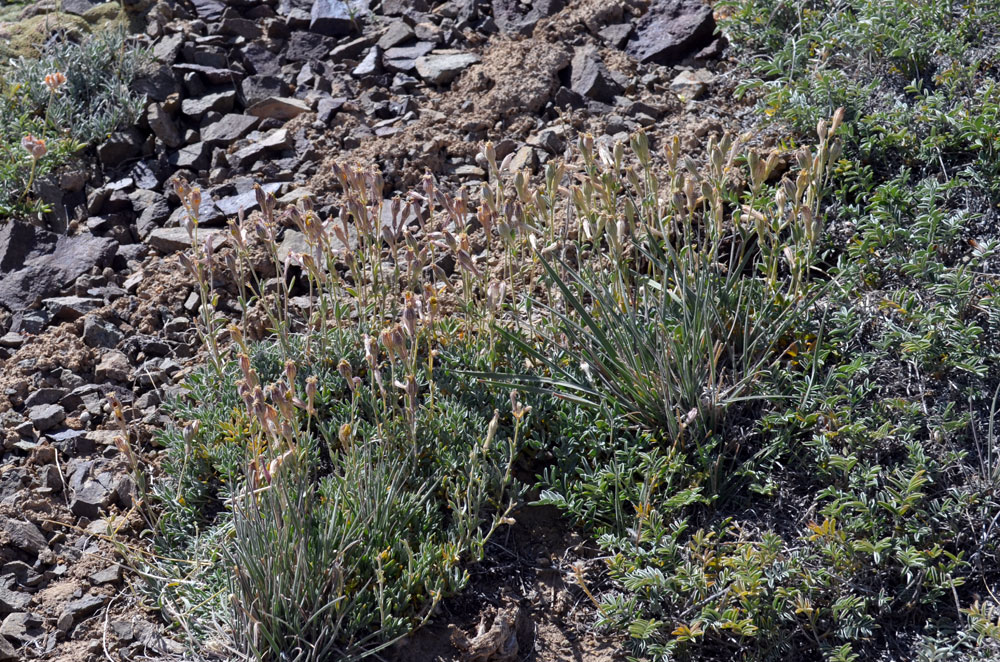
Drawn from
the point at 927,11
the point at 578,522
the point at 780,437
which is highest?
the point at 927,11

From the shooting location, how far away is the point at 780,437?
288 cm

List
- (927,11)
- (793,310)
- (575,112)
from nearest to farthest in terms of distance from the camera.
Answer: (793,310), (927,11), (575,112)

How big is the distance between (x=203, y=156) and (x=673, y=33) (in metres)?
2.40

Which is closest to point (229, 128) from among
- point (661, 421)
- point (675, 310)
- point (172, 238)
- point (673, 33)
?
point (172, 238)

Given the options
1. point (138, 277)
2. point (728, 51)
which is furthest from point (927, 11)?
point (138, 277)

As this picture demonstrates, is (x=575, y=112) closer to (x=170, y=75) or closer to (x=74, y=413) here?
(x=170, y=75)

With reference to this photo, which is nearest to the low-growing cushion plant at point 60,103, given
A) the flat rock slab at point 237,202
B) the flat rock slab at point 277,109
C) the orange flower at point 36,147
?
the orange flower at point 36,147

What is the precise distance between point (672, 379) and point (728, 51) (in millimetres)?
2331

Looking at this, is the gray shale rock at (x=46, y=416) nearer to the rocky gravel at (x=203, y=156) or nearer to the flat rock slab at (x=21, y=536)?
the rocky gravel at (x=203, y=156)

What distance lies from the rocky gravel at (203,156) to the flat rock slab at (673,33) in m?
0.01

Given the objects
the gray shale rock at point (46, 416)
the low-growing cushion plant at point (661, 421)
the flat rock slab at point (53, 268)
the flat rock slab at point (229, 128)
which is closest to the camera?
the low-growing cushion plant at point (661, 421)

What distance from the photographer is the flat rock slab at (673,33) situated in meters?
4.70

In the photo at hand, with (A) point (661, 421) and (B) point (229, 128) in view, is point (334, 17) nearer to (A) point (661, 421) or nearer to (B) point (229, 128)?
(B) point (229, 128)

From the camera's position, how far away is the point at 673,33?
475cm
